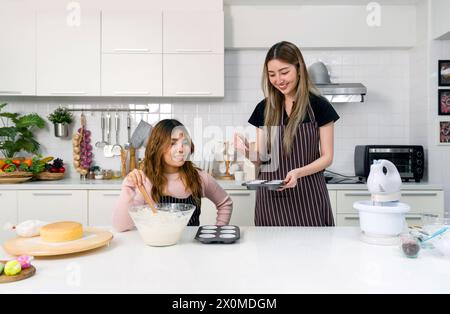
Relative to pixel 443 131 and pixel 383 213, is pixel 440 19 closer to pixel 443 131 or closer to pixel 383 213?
pixel 443 131

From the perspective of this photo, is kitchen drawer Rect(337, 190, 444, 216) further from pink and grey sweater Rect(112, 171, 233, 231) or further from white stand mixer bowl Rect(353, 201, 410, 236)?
white stand mixer bowl Rect(353, 201, 410, 236)

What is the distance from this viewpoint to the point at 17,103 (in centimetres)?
362

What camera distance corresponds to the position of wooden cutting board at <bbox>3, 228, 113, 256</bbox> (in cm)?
114

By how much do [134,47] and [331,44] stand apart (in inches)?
67.8

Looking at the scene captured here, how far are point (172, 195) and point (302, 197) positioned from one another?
653 millimetres

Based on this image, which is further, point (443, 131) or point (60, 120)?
point (60, 120)

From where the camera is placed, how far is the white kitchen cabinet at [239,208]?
122 inches

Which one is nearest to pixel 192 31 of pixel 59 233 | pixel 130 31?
pixel 130 31

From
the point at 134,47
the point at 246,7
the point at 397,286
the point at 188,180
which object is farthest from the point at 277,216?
the point at 246,7

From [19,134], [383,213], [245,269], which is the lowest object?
[245,269]

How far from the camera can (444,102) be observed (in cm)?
330

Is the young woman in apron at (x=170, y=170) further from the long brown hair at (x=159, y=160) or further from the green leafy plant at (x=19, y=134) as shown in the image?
the green leafy plant at (x=19, y=134)

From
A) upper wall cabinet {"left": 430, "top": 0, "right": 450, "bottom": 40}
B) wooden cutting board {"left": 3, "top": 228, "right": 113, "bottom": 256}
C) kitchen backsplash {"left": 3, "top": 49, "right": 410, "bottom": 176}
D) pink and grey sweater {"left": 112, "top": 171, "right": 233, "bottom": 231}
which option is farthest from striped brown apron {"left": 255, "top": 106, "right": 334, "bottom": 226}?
upper wall cabinet {"left": 430, "top": 0, "right": 450, "bottom": 40}

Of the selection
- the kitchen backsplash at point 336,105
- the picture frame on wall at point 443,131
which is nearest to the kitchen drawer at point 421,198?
the picture frame on wall at point 443,131
